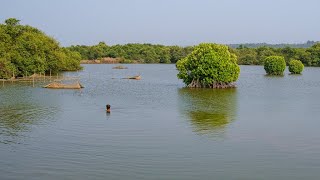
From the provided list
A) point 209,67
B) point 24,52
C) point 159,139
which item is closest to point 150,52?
point 24,52

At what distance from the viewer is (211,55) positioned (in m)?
58.1

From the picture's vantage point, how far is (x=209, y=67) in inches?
2274

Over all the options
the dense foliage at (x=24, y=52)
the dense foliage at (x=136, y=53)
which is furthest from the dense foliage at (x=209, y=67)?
the dense foliage at (x=136, y=53)

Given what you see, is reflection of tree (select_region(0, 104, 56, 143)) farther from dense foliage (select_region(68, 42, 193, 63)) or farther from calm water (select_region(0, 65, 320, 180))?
dense foliage (select_region(68, 42, 193, 63))

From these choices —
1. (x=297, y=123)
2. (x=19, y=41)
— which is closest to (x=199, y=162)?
(x=297, y=123)

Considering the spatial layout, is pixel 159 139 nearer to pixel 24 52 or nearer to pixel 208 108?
pixel 208 108

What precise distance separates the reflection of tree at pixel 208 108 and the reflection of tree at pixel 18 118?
10.7 metres

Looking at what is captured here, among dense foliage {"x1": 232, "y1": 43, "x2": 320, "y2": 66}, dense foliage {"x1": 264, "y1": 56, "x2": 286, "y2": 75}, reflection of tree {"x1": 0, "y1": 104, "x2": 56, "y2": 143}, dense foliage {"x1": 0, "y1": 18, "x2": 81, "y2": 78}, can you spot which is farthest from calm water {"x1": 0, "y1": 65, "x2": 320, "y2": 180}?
dense foliage {"x1": 232, "y1": 43, "x2": 320, "y2": 66}

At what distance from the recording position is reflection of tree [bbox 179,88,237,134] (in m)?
29.6

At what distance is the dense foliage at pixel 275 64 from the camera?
9156 centimetres

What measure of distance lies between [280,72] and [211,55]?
3954 cm

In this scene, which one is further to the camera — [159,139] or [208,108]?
[208,108]

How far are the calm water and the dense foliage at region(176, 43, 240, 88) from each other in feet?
45.7

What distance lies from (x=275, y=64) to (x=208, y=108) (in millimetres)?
57247
